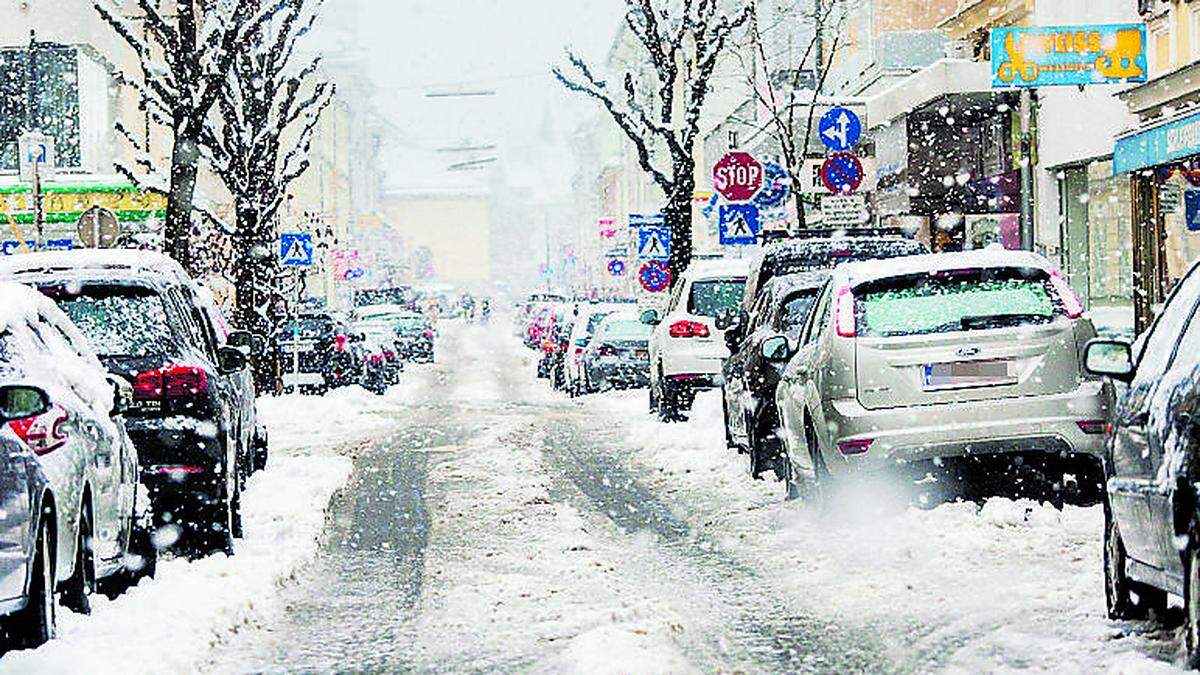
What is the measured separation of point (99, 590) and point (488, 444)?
10.5 m

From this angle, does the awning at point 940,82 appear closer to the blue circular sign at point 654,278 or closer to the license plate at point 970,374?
the blue circular sign at point 654,278

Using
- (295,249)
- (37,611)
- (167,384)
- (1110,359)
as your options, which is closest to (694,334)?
(167,384)

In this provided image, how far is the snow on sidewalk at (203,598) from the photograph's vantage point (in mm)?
7430

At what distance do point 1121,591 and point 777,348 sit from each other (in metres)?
5.51

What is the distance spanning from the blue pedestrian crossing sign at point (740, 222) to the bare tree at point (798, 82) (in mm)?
3745

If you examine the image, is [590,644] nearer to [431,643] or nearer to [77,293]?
[431,643]

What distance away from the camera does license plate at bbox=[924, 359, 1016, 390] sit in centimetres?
1118

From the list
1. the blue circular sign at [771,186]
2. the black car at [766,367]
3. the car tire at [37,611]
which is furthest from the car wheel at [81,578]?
the blue circular sign at [771,186]

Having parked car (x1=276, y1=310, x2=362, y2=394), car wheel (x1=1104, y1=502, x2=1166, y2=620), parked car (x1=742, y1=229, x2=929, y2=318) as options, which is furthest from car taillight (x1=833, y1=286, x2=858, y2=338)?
parked car (x1=276, y1=310, x2=362, y2=394)

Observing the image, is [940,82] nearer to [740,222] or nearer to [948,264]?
[740,222]

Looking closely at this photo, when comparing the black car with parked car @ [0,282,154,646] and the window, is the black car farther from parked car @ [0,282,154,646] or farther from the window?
the window

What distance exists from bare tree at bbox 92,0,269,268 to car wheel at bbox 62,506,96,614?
55.9 ft

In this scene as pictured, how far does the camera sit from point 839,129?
28922 millimetres

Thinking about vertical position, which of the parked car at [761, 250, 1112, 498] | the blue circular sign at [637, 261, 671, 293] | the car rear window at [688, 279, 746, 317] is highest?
the blue circular sign at [637, 261, 671, 293]
